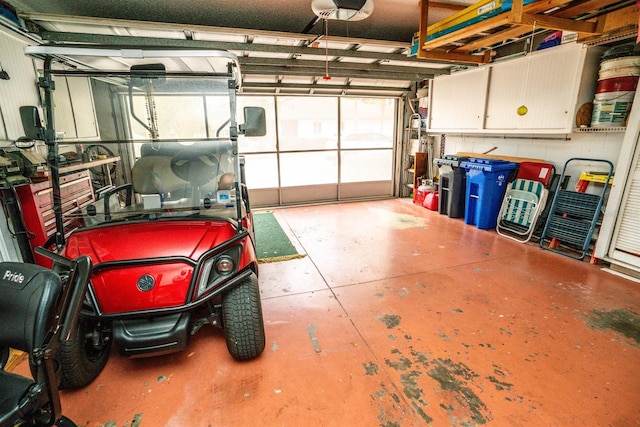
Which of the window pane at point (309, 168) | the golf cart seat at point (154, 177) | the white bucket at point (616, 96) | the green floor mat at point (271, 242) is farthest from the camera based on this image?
the window pane at point (309, 168)

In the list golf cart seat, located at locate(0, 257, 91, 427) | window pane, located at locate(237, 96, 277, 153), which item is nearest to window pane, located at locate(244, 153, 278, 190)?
window pane, located at locate(237, 96, 277, 153)

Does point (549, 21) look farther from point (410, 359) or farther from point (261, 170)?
point (261, 170)

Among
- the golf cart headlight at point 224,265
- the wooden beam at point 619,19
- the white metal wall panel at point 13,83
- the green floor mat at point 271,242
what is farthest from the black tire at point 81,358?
the wooden beam at point 619,19

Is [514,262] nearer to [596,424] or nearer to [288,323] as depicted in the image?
[596,424]

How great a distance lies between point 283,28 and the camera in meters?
3.85

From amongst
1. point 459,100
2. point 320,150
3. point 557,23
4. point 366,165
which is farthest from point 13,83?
point 459,100

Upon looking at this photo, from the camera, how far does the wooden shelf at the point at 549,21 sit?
275cm

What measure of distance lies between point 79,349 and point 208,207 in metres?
1.15

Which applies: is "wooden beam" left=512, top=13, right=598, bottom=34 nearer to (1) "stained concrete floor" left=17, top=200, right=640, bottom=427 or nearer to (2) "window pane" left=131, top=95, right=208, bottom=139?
(1) "stained concrete floor" left=17, top=200, right=640, bottom=427

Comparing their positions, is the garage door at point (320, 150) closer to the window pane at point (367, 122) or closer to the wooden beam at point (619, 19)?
the window pane at point (367, 122)

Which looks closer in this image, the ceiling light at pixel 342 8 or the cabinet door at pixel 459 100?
the ceiling light at pixel 342 8

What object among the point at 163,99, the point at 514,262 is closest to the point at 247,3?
the point at 163,99

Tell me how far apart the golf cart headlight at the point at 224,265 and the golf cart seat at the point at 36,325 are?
2.38 feet

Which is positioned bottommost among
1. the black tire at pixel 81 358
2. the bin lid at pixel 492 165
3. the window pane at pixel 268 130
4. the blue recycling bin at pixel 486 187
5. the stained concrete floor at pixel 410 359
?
the stained concrete floor at pixel 410 359
